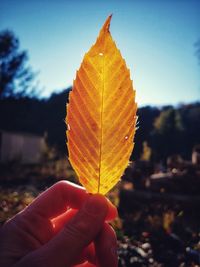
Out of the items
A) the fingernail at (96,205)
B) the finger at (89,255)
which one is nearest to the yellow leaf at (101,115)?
the fingernail at (96,205)

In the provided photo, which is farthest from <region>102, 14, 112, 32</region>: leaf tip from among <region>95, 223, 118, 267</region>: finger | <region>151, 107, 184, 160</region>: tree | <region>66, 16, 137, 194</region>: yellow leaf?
<region>151, 107, 184, 160</region>: tree

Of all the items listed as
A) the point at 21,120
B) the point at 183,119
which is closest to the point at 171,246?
the point at 21,120

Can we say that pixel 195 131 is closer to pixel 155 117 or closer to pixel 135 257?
pixel 155 117

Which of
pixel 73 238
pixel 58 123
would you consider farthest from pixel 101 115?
pixel 58 123

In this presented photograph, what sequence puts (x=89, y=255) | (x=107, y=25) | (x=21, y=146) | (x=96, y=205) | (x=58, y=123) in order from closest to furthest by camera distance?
(x=107, y=25) < (x=96, y=205) < (x=89, y=255) < (x=21, y=146) < (x=58, y=123)

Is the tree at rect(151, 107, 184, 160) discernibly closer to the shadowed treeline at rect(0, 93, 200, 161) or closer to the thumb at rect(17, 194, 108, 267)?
the shadowed treeline at rect(0, 93, 200, 161)

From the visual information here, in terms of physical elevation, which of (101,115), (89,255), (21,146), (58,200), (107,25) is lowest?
(21,146)

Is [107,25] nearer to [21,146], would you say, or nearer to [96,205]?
[96,205]
